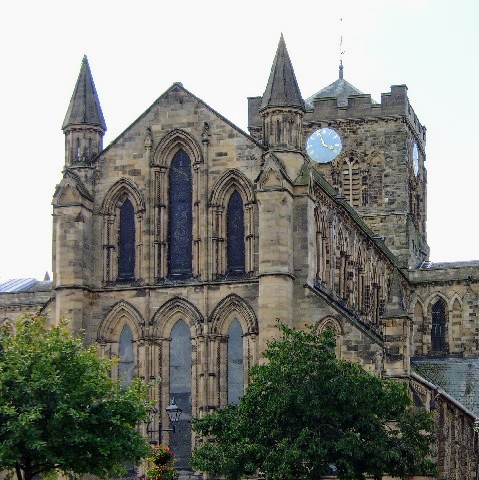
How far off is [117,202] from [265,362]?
30.2 ft

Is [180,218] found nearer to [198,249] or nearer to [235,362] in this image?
[198,249]

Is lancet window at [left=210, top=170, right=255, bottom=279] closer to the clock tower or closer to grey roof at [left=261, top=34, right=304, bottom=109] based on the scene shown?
grey roof at [left=261, top=34, right=304, bottom=109]

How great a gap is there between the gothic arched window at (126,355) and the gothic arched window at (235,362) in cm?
387

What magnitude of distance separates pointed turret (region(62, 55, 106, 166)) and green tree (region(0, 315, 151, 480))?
11.8m

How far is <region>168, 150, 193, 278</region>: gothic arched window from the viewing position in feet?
168

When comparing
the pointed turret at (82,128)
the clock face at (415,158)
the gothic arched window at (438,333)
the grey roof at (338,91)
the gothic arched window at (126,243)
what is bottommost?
the gothic arched window at (438,333)

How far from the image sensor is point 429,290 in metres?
75.2

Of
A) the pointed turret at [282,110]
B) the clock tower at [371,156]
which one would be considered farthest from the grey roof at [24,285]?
the pointed turret at [282,110]

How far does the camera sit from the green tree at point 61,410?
3853cm

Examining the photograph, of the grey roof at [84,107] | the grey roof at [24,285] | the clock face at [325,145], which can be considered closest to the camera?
the grey roof at [84,107]

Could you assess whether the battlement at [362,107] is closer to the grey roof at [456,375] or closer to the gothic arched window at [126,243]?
the grey roof at [456,375]

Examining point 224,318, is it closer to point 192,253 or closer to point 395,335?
point 192,253

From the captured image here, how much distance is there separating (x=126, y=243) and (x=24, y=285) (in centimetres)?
2548

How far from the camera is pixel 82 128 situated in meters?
52.4
